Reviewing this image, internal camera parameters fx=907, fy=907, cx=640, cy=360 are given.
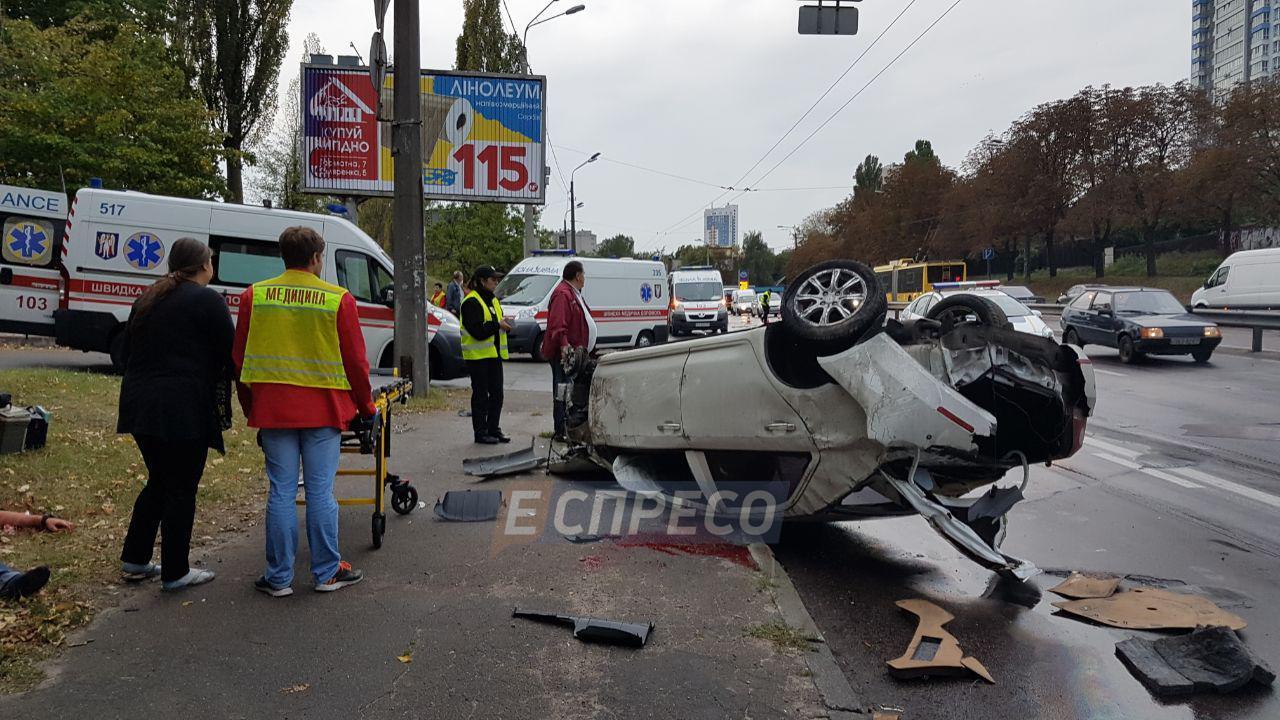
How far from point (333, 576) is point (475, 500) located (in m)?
1.80

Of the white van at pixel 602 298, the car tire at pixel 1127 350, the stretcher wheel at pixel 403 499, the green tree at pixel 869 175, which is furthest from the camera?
the green tree at pixel 869 175

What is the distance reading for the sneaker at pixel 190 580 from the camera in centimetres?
434

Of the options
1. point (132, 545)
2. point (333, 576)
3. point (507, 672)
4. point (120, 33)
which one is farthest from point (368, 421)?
point (120, 33)

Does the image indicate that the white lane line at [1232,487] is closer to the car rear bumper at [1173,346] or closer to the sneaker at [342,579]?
the sneaker at [342,579]

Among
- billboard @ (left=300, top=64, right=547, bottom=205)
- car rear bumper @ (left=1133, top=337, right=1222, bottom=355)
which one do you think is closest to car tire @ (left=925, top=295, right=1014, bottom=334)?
car rear bumper @ (left=1133, top=337, right=1222, bottom=355)

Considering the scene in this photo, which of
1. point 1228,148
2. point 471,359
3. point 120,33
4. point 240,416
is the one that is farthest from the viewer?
point 1228,148

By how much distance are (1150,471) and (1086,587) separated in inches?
163

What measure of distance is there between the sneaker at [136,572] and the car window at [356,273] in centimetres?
949

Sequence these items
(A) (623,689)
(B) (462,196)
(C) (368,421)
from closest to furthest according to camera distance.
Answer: (A) (623,689) < (C) (368,421) < (B) (462,196)

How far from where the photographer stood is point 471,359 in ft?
29.2

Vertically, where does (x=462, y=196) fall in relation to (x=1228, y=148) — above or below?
below

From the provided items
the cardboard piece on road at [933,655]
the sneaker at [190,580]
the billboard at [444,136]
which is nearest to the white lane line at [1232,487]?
Answer: the cardboard piece on road at [933,655]

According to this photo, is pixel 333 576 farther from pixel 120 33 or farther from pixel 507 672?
pixel 120 33

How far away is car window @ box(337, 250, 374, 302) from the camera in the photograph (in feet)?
44.8
